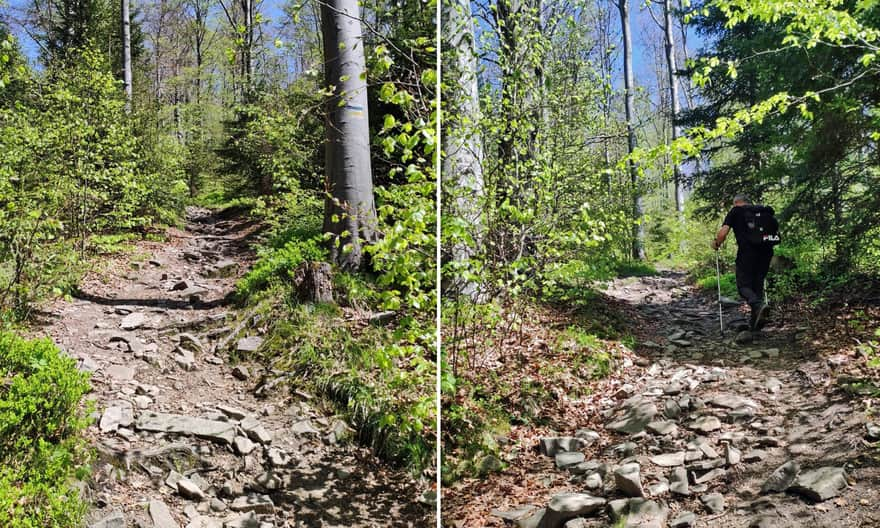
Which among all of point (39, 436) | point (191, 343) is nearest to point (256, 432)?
point (39, 436)

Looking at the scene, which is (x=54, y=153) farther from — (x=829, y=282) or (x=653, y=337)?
(x=829, y=282)

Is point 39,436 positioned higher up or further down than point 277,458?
higher up

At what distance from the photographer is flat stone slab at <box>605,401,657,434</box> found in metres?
4.50

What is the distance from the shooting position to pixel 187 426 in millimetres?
4312

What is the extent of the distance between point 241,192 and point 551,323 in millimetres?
12692

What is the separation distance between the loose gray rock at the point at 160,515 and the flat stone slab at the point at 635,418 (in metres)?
3.42

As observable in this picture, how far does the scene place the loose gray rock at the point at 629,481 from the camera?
3.42m

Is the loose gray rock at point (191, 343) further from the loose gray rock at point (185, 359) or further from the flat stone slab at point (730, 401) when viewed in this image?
the flat stone slab at point (730, 401)

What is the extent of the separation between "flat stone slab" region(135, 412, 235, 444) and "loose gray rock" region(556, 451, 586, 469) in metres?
2.60

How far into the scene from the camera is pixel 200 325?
620 centimetres

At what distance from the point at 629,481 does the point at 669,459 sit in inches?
21.9

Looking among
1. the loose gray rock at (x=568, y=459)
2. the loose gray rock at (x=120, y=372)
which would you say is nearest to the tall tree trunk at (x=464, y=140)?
the loose gray rock at (x=568, y=459)

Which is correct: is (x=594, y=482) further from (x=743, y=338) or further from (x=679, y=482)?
(x=743, y=338)

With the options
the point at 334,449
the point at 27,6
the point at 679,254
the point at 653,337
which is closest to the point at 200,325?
the point at 334,449
